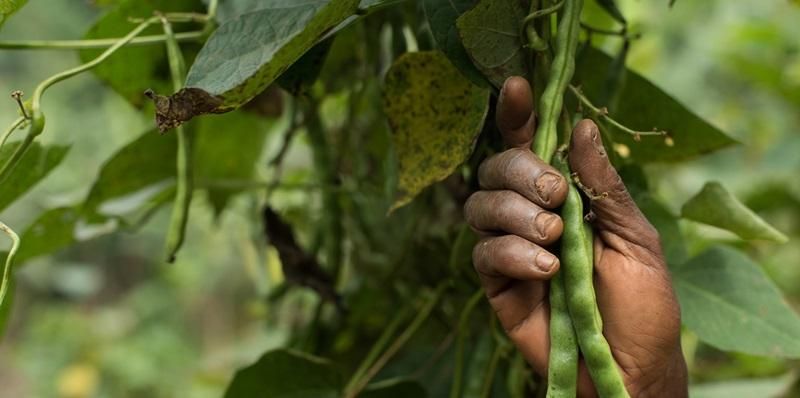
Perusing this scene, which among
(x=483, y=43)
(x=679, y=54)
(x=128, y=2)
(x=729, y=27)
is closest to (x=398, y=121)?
(x=483, y=43)

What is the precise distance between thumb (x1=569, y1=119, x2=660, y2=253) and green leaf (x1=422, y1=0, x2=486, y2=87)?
0.33 feet

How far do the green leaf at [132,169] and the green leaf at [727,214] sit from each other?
1.78 feet

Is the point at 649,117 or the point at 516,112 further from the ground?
the point at 516,112

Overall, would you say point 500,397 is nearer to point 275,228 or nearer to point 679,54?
point 275,228

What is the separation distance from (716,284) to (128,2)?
58 centimetres

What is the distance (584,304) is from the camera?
56cm

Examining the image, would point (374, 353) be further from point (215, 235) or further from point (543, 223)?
point (215, 235)

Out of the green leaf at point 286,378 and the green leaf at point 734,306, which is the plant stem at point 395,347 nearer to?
the green leaf at point 286,378

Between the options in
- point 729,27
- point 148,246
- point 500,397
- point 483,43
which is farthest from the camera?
point 148,246

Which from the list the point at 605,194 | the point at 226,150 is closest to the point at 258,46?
the point at 605,194

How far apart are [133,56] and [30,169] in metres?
0.16

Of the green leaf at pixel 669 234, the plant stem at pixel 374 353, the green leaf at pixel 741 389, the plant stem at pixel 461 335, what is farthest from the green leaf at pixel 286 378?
the green leaf at pixel 741 389

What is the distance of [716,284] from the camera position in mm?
837

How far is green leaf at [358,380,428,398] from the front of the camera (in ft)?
2.96
